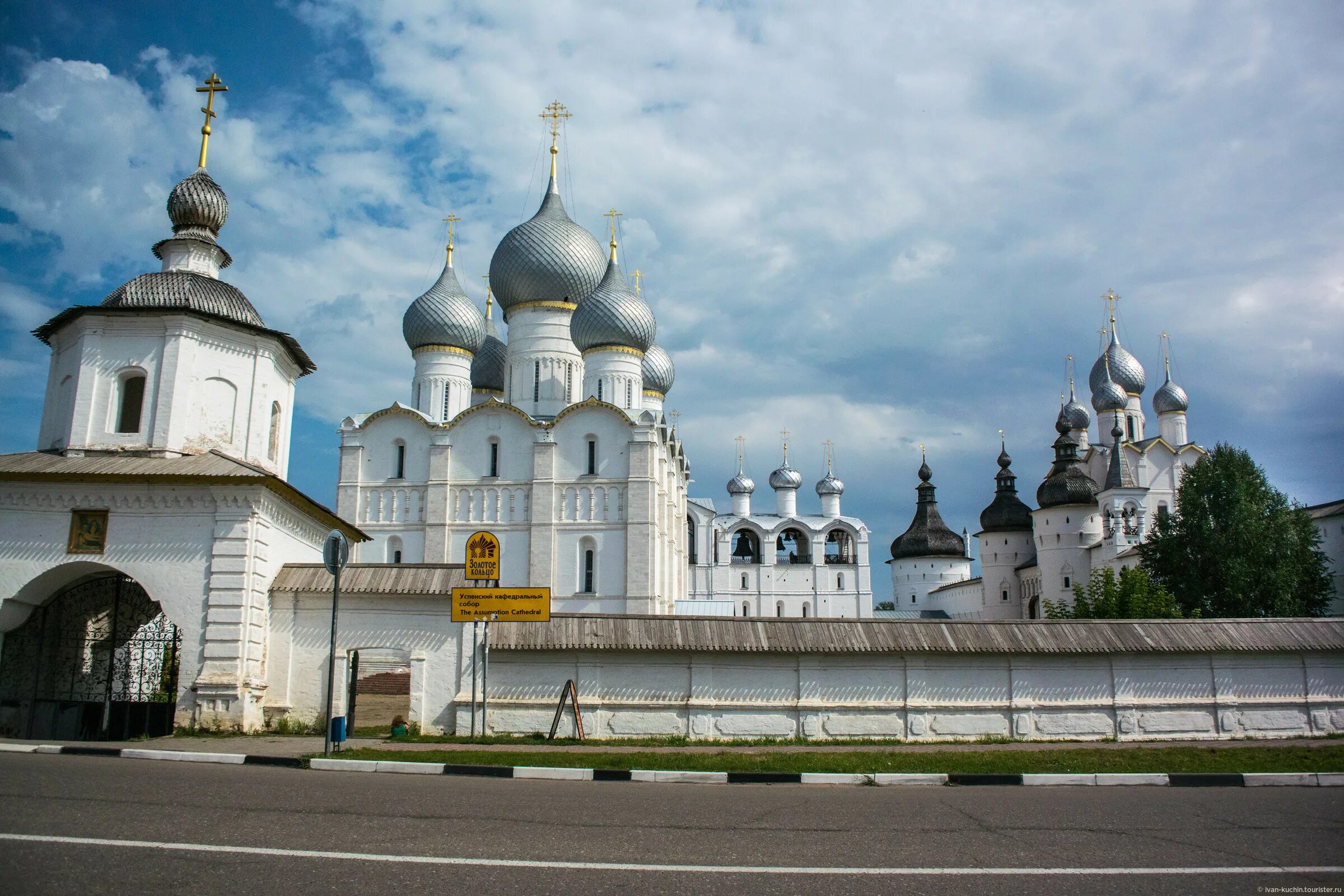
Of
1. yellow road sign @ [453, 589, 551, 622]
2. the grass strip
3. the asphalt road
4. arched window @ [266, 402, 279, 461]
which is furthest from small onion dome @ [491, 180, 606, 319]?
the asphalt road

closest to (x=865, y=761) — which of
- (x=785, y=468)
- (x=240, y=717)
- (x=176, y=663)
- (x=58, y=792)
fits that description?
(x=58, y=792)

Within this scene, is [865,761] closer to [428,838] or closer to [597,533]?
[428,838]

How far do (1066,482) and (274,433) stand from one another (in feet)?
133

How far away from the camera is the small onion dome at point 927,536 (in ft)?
207

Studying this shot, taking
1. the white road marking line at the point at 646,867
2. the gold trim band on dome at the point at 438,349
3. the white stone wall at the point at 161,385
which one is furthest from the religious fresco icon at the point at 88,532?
the gold trim band on dome at the point at 438,349

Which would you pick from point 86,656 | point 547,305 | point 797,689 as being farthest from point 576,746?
point 547,305

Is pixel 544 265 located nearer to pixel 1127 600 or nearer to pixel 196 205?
pixel 196 205

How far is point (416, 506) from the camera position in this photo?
29.2 metres

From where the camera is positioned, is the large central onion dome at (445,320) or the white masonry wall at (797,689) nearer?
the white masonry wall at (797,689)

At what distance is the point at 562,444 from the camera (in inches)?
1139

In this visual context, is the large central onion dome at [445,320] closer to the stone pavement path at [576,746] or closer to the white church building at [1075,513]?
the stone pavement path at [576,746]

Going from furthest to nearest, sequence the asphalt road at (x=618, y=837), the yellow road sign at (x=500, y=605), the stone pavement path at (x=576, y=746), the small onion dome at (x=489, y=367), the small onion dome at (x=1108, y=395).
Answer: the small onion dome at (x=1108, y=395) → the small onion dome at (x=489, y=367) → the yellow road sign at (x=500, y=605) → the stone pavement path at (x=576, y=746) → the asphalt road at (x=618, y=837)

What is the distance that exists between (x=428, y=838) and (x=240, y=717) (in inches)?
329

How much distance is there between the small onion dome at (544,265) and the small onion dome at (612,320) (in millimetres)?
1047
